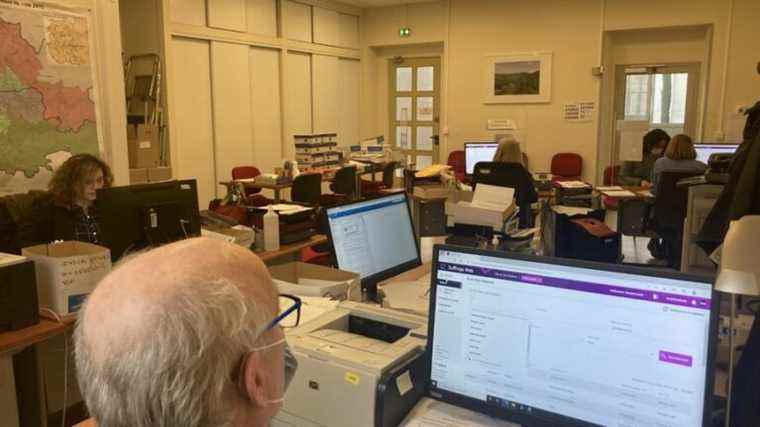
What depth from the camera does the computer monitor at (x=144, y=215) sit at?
9.32 ft

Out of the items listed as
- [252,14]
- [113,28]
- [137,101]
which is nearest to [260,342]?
[113,28]

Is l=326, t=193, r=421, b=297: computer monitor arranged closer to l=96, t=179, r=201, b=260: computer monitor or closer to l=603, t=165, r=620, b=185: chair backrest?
l=96, t=179, r=201, b=260: computer monitor

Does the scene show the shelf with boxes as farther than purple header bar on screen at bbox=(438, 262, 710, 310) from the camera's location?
Yes

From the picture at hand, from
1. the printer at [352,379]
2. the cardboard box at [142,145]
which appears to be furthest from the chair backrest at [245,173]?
the printer at [352,379]

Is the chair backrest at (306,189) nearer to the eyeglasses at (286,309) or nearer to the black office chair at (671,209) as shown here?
the black office chair at (671,209)

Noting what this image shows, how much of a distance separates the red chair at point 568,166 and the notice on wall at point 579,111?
462mm

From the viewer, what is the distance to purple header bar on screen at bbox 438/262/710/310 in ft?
3.86

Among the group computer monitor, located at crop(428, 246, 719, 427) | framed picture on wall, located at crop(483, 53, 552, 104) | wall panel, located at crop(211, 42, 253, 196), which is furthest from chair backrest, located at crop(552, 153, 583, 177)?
computer monitor, located at crop(428, 246, 719, 427)

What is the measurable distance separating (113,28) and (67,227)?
205cm

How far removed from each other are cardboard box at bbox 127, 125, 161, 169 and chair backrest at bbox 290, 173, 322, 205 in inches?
55.2

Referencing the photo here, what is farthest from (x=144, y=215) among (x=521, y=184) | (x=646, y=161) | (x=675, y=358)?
(x=646, y=161)

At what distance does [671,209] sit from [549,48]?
3.66 m

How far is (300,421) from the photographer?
1456mm

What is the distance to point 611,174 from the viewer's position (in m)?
7.49
